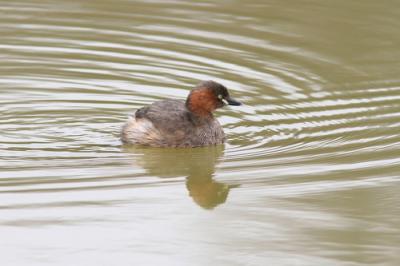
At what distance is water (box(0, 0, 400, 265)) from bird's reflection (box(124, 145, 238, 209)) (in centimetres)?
2

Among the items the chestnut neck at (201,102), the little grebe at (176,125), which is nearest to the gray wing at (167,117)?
the little grebe at (176,125)

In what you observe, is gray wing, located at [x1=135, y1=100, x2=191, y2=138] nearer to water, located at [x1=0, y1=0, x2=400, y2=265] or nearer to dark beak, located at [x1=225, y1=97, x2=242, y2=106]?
water, located at [x1=0, y1=0, x2=400, y2=265]

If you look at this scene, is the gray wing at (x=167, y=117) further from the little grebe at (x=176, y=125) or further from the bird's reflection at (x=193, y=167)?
the bird's reflection at (x=193, y=167)

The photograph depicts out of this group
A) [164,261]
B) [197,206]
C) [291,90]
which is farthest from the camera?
[291,90]

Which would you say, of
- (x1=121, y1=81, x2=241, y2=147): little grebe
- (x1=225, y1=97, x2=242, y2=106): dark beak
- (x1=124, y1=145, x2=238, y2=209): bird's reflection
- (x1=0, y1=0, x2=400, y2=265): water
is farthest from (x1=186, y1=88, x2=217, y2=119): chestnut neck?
(x1=124, y1=145, x2=238, y2=209): bird's reflection

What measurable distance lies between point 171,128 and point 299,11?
14.9 feet

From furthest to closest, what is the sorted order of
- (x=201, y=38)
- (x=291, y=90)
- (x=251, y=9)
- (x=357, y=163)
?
(x=251, y=9) → (x=201, y=38) → (x=291, y=90) → (x=357, y=163)

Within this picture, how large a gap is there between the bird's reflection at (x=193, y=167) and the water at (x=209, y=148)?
0.08ft

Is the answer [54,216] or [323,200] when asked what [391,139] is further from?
[54,216]

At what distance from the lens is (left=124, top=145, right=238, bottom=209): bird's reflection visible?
331 inches

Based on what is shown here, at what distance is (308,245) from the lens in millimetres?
7117

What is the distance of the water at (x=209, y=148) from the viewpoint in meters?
7.21

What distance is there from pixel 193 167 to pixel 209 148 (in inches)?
27.0

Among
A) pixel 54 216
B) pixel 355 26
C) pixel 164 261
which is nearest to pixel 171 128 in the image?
pixel 54 216
